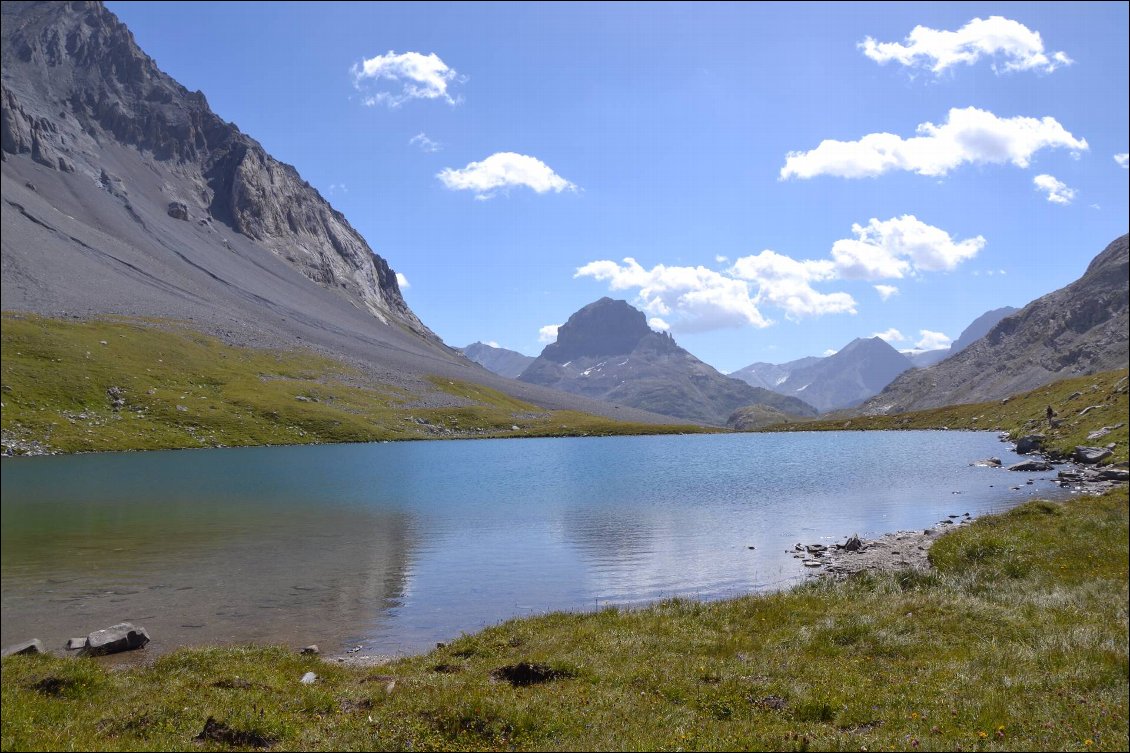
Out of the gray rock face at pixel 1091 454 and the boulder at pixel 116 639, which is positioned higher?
the gray rock face at pixel 1091 454

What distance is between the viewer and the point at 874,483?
72.8 m

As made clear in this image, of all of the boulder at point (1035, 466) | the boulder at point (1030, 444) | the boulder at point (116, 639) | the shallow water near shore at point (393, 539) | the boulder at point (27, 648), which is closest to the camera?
the boulder at point (27, 648)

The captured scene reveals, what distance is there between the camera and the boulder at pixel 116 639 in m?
21.5

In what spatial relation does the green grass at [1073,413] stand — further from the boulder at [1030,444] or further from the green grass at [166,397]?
the green grass at [166,397]

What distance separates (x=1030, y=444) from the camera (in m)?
93.4

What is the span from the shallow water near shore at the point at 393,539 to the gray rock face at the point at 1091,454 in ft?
14.0

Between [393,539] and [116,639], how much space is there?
22.6m

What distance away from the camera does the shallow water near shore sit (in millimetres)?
24094

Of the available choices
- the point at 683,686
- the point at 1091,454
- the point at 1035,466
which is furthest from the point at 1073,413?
the point at 683,686

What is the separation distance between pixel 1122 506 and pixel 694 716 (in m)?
33.8

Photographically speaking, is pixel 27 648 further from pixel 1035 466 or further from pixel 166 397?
pixel 166 397

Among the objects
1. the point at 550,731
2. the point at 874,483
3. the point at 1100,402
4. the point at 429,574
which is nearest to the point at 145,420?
the point at 429,574

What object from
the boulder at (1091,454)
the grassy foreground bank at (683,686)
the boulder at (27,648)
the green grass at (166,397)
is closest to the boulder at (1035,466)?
the boulder at (1091,454)

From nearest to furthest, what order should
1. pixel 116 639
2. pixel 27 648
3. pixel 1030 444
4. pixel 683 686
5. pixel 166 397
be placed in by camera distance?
pixel 683 686 < pixel 27 648 < pixel 116 639 < pixel 1030 444 < pixel 166 397
